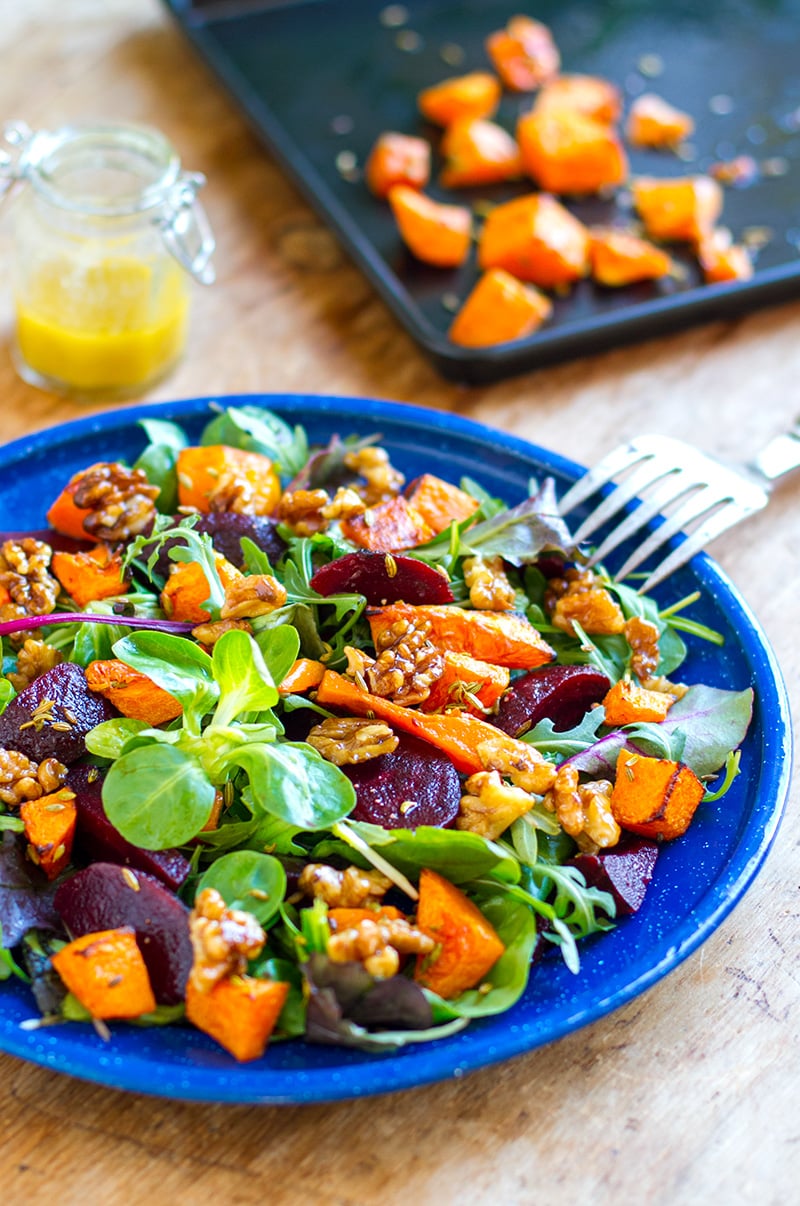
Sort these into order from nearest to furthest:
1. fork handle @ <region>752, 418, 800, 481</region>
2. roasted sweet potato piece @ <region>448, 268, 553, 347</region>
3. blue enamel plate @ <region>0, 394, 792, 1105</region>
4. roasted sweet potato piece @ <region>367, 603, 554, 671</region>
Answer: blue enamel plate @ <region>0, 394, 792, 1105</region>, roasted sweet potato piece @ <region>367, 603, 554, 671</region>, fork handle @ <region>752, 418, 800, 481</region>, roasted sweet potato piece @ <region>448, 268, 553, 347</region>

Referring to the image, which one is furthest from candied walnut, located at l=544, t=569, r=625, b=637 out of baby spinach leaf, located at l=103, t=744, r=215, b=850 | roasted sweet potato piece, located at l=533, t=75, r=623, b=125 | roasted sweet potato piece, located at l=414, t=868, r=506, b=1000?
roasted sweet potato piece, located at l=533, t=75, r=623, b=125

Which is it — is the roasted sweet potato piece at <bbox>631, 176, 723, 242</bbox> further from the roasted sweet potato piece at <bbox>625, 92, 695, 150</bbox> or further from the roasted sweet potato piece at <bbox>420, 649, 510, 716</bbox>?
the roasted sweet potato piece at <bbox>420, 649, 510, 716</bbox>

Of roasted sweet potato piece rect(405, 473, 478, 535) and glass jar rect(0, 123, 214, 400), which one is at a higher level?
glass jar rect(0, 123, 214, 400)

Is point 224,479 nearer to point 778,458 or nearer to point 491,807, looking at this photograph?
point 491,807

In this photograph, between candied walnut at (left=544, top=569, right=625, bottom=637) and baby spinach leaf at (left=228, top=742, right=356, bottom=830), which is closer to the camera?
baby spinach leaf at (left=228, top=742, right=356, bottom=830)

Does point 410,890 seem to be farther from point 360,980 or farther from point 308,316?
point 308,316

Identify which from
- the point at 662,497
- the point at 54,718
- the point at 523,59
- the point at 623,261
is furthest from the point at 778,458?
the point at 523,59

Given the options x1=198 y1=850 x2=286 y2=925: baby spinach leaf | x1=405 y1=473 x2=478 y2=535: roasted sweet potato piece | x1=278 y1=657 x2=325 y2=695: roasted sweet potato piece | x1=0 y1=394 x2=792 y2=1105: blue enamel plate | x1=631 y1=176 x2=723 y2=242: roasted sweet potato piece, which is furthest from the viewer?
x1=631 y1=176 x2=723 y2=242: roasted sweet potato piece
